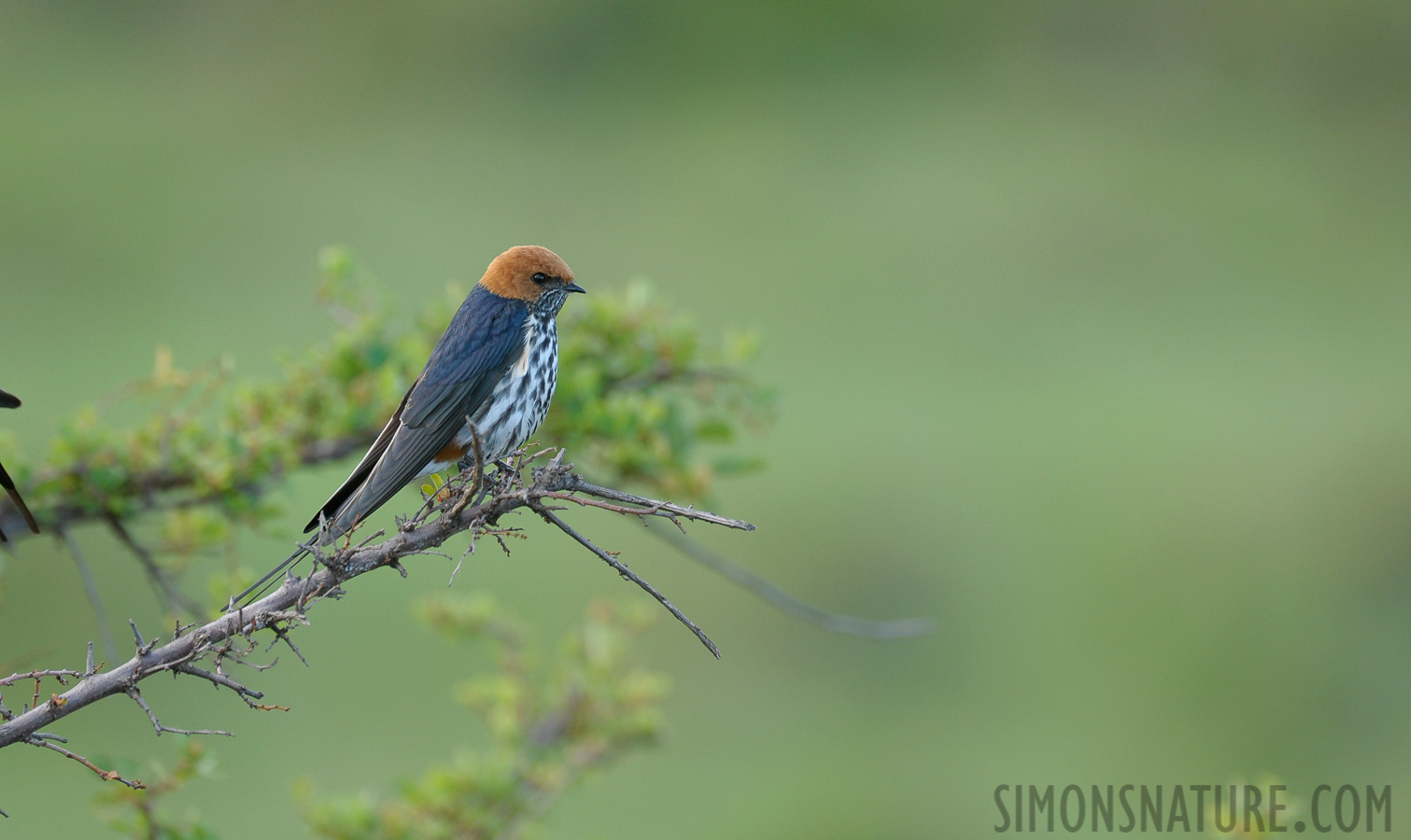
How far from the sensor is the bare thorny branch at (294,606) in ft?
4.16

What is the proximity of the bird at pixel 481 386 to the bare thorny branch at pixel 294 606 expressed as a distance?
1.70 ft

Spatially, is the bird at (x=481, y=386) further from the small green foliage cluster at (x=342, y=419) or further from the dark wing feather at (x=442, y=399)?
the small green foliage cluster at (x=342, y=419)

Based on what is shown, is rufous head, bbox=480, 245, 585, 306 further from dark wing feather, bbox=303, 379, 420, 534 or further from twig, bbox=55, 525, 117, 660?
twig, bbox=55, 525, 117, 660

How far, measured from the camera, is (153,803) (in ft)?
7.79

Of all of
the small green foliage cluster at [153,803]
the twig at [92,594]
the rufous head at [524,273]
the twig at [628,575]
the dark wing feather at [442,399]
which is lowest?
the small green foliage cluster at [153,803]

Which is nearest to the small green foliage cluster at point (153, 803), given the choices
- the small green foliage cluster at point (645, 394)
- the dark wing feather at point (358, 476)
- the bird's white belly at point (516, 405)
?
the dark wing feather at point (358, 476)

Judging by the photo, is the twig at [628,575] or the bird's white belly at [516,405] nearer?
the twig at [628,575]

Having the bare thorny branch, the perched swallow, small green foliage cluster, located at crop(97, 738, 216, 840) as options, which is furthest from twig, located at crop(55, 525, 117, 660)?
the bare thorny branch

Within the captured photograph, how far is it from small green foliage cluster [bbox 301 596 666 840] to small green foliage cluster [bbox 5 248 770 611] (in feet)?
1.90

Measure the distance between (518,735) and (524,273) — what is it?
4.96 feet

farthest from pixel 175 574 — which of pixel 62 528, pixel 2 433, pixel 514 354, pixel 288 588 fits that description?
pixel 288 588

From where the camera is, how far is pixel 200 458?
9.41ft

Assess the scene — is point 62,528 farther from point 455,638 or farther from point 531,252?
point 531,252

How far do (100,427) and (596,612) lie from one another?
5.16 ft
